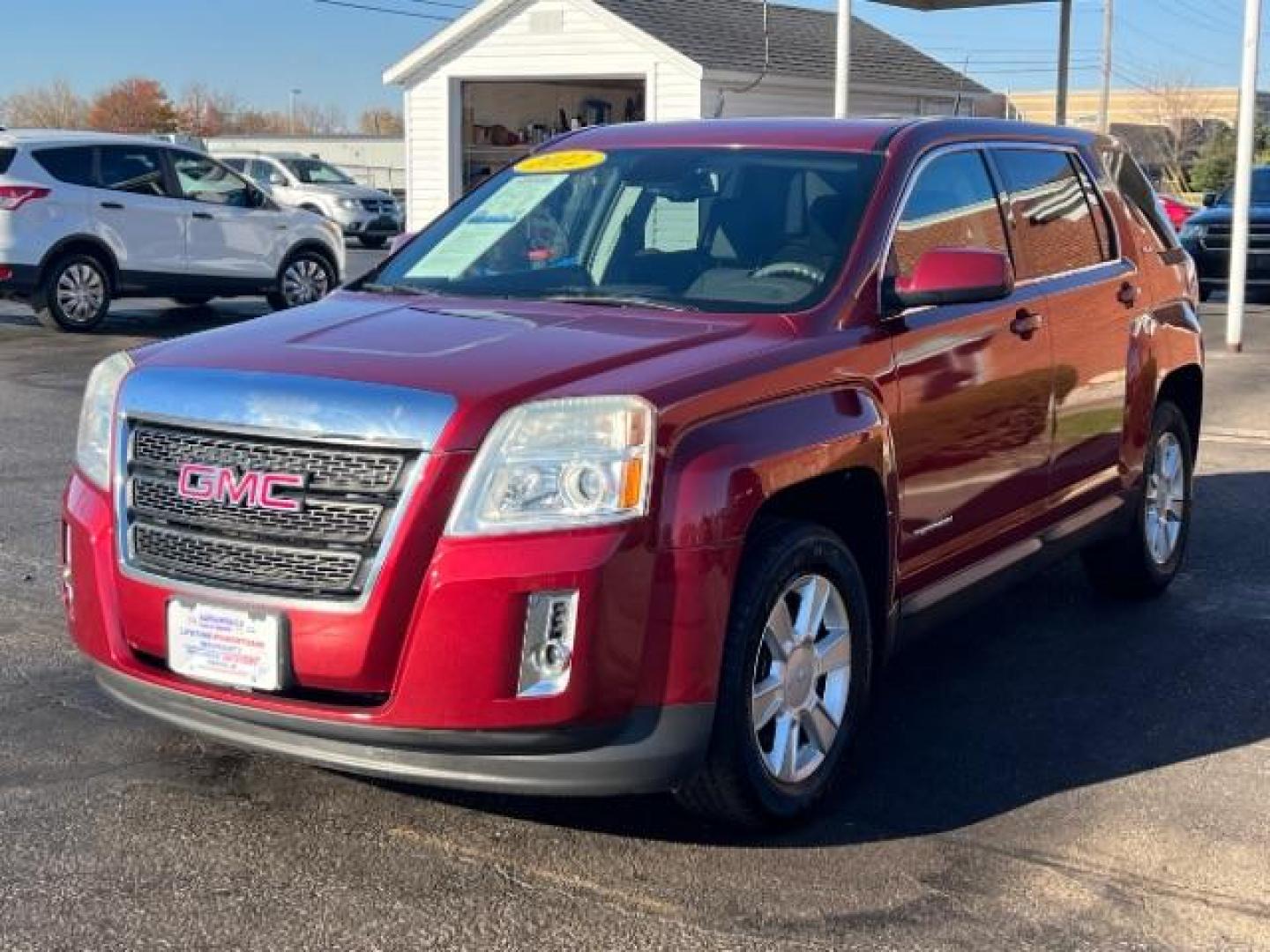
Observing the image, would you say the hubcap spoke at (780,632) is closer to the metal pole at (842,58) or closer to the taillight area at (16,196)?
the taillight area at (16,196)

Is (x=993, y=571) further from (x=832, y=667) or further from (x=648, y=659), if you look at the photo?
(x=648, y=659)

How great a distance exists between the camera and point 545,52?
83.1 feet

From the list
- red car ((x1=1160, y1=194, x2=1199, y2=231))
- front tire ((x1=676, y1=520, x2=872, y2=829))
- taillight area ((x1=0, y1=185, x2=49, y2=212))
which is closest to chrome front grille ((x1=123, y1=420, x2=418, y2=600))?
front tire ((x1=676, y1=520, x2=872, y2=829))

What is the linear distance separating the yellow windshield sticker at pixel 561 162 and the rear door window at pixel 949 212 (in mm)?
1094

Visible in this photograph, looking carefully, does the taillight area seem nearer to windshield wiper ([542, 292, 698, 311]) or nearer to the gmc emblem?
windshield wiper ([542, 292, 698, 311])

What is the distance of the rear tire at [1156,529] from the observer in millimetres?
6398

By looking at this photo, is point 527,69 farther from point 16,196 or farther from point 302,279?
point 16,196

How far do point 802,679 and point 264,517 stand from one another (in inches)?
55.8

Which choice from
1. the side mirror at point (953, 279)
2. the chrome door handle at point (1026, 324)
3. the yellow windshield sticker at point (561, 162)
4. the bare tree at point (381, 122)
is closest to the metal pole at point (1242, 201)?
the chrome door handle at point (1026, 324)

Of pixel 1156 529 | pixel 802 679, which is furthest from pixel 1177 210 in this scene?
pixel 802 679

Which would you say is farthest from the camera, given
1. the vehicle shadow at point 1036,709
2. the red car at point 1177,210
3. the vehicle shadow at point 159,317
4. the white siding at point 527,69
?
the red car at point 1177,210

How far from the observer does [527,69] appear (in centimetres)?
2547

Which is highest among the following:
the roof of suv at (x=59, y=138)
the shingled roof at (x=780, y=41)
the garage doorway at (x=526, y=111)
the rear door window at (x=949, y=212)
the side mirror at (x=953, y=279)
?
the shingled roof at (x=780, y=41)

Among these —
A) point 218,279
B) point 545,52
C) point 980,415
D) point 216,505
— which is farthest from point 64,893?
point 545,52
